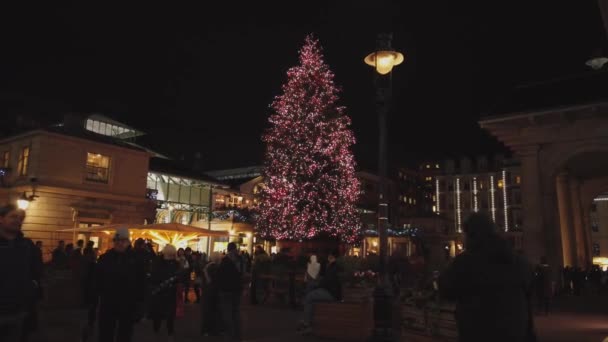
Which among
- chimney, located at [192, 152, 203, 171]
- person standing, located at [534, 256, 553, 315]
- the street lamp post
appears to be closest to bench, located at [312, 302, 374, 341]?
the street lamp post

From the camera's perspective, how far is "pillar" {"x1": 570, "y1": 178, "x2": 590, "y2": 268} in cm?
2522

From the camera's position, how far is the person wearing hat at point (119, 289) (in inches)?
249

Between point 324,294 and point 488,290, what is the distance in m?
7.61

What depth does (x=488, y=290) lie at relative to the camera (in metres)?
3.41

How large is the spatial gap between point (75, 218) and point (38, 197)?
7.13ft

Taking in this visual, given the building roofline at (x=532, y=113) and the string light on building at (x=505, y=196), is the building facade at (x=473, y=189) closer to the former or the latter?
the string light on building at (x=505, y=196)

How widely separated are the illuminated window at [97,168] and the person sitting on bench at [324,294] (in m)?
20.2

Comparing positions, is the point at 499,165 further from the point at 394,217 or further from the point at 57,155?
the point at 57,155

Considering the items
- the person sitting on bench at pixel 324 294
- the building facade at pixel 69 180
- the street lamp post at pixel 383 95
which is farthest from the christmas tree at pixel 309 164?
the street lamp post at pixel 383 95

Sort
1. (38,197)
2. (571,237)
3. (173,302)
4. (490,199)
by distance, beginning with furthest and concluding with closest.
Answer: (490,199)
(38,197)
(571,237)
(173,302)

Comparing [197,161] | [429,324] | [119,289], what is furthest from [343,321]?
[197,161]

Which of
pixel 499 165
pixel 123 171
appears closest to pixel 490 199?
pixel 499 165

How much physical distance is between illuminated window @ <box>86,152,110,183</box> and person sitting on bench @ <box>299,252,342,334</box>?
66.3 ft

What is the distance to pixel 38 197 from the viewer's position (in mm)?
24234
